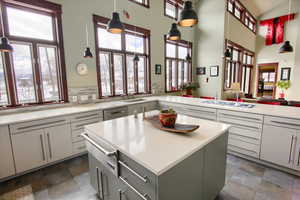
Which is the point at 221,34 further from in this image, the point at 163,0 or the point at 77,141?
the point at 77,141

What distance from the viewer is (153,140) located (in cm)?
124

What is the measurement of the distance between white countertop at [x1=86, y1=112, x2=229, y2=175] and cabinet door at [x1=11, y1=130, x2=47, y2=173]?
1248 mm

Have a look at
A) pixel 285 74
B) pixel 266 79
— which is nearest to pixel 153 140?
pixel 285 74

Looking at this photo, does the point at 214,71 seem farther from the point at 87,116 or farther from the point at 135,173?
the point at 135,173

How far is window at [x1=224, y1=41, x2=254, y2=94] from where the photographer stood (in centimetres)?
631

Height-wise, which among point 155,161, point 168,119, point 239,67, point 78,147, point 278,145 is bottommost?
point 78,147

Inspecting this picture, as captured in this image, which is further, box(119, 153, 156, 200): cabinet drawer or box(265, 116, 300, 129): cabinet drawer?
box(265, 116, 300, 129): cabinet drawer

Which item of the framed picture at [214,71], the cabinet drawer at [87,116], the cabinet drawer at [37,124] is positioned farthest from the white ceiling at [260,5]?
the cabinet drawer at [37,124]

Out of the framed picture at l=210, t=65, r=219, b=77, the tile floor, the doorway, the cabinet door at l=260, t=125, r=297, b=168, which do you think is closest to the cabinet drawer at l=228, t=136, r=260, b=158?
the cabinet door at l=260, t=125, r=297, b=168

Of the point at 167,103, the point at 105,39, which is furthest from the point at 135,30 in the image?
the point at 167,103

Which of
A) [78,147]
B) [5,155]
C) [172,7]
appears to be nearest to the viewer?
[5,155]

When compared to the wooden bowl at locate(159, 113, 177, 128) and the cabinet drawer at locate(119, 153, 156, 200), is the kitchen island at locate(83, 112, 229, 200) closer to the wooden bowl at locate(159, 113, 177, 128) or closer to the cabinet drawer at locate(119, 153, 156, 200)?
the cabinet drawer at locate(119, 153, 156, 200)

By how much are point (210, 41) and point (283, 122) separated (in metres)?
4.47

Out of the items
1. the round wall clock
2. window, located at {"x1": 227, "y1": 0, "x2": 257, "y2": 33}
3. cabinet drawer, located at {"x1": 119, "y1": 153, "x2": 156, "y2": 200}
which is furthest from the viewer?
window, located at {"x1": 227, "y1": 0, "x2": 257, "y2": 33}
